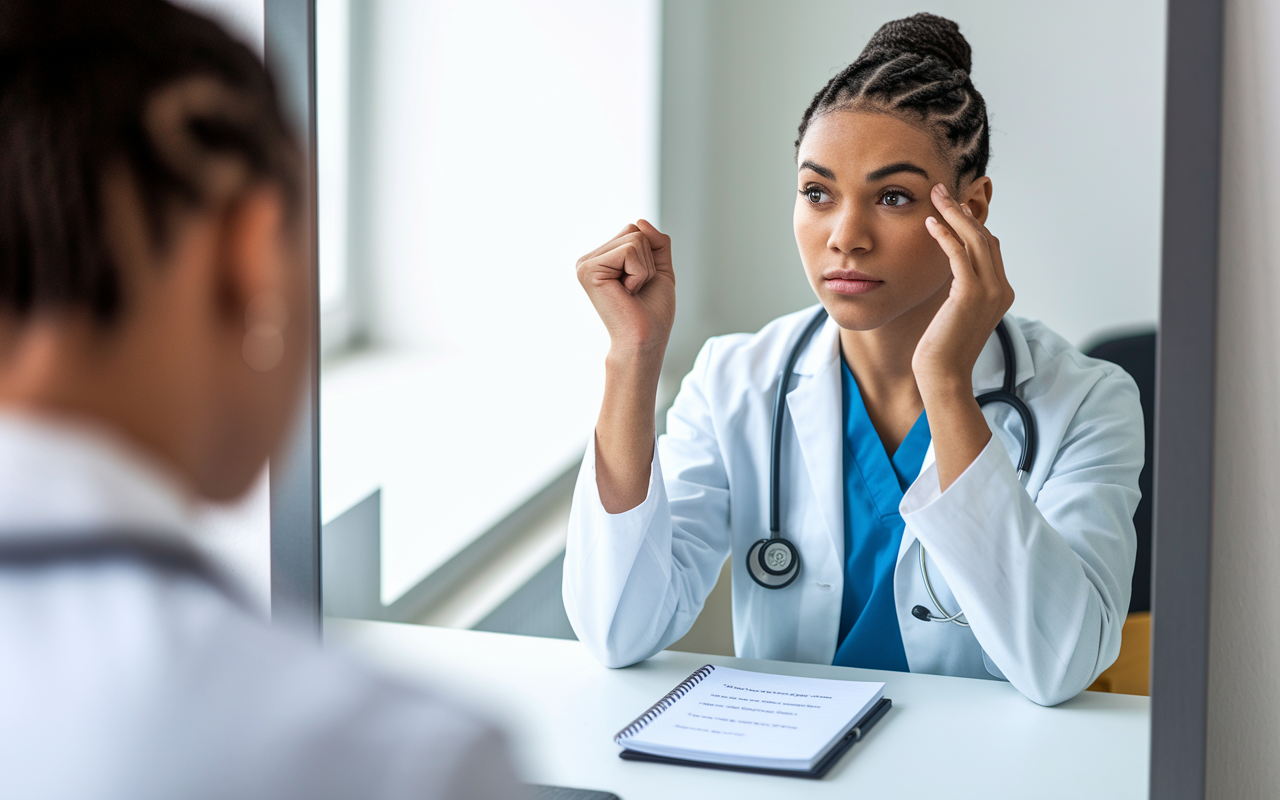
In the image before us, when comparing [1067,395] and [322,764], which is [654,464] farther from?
[322,764]

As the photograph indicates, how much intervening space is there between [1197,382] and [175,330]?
2.02 ft

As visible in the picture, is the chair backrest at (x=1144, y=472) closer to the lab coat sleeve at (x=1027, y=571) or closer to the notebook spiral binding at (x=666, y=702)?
the lab coat sleeve at (x=1027, y=571)

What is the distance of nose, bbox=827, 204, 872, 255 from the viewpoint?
0.92m

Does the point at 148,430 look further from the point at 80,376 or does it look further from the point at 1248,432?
the point at 1248,432

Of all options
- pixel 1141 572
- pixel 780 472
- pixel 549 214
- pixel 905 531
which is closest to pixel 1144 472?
pixel 1141 572

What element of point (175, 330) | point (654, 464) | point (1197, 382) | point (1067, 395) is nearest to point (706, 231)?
point (654, 464)

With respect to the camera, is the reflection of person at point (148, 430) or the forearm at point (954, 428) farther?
the forearm at point (954, 428)

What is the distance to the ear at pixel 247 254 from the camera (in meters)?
0.34

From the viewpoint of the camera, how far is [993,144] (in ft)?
3.01

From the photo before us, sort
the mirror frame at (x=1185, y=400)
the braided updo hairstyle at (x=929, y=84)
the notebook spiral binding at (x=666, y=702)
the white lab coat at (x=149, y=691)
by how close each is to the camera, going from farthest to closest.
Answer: the braided updo hairstyle at (x=929, y=84), the notebook spiral binding at (x=666, y=702), the mirror frame at (x=1185, y=400), the white lab coat at (x=149, y=691)

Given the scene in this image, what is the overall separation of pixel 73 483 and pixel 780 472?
0.78 metres

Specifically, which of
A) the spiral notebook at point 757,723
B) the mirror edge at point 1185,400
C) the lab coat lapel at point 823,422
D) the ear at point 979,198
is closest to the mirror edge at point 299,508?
the spiral notebook at point 757,723

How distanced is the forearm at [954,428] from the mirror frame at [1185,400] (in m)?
0.15

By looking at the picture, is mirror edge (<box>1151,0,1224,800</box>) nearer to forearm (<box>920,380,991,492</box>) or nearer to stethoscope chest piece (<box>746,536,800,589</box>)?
forearm (<box>920,380,991,492</box>)
